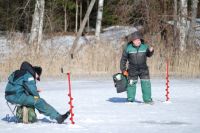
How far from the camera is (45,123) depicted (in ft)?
32.9

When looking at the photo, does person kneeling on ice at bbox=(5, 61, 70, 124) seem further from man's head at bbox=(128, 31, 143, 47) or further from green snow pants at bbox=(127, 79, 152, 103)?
man's head at bbox=(128, 31, 143, 47)

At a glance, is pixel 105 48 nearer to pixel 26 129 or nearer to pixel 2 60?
pixel 2 60

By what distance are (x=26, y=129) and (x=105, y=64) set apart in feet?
32.0

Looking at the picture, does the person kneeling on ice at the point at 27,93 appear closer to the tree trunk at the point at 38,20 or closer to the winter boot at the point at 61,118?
the winter boot at the point at 61,118

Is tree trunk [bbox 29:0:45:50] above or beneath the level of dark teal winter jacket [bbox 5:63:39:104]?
above

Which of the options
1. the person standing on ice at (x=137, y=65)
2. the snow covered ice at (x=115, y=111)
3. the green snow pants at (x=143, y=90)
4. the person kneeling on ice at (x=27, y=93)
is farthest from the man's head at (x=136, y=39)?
the person kneeling on ice at (x=27, y=93)

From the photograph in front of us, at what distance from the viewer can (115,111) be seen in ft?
37.4

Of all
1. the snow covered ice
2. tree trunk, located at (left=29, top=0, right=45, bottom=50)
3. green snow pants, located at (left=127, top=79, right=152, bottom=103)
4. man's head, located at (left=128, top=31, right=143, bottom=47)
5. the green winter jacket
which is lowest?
the snow covered ice

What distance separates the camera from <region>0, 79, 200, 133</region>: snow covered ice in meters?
9.45

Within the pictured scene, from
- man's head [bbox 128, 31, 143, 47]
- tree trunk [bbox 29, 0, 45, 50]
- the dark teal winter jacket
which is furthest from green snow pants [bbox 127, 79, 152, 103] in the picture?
tree trunk [bbox 29, 0, 45, 50]

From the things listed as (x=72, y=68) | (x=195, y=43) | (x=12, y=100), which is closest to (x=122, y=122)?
(x=12, y=100)

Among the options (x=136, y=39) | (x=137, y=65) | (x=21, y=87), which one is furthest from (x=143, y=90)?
(x=21, y=87)

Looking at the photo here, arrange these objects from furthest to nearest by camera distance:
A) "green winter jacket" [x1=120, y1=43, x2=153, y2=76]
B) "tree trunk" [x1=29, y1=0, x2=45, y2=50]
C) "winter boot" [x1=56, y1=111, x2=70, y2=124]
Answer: "tree trunk" [x1=29, y1=0, x2=45, y2=50], "green winter jacket" [x1=120, y1=43, x2=153, y2=76], "winter boot" [x1=56, y1=111, x2=70, y2=124]

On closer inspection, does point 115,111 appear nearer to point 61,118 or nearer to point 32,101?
point 61,118
